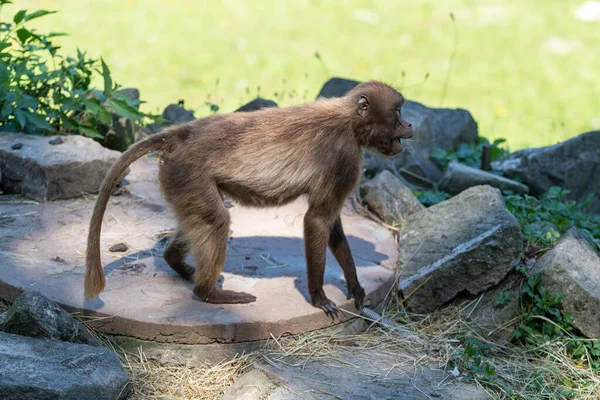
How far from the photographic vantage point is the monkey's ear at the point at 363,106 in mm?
5339

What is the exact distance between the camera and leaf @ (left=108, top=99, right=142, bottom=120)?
6.85 meters

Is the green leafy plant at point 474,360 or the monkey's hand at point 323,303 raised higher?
the monkey's hand at point 323,303

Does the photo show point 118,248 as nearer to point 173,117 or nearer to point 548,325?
point 173,117

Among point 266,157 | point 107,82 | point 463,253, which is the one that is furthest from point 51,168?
point 463,253

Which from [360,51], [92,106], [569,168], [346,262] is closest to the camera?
[346,262]

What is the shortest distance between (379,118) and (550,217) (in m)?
2.19

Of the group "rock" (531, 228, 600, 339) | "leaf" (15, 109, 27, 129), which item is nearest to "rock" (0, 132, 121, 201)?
→ "leaf" (15, 109, 27, 129)

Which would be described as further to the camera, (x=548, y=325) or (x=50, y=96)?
(x=50, y=96)

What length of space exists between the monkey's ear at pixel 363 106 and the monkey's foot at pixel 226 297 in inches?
58.3

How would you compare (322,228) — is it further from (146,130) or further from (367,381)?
(146,130)

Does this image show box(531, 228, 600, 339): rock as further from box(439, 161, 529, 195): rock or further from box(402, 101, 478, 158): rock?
box(402, 101, 478, 158): rock

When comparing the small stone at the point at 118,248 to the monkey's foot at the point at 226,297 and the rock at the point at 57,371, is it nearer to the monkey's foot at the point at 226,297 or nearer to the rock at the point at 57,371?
the monkey's foot at the point at 226,297

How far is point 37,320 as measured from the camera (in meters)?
4.45

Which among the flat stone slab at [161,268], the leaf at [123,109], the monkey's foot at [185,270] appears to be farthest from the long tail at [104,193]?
the leaf at [123,109]
